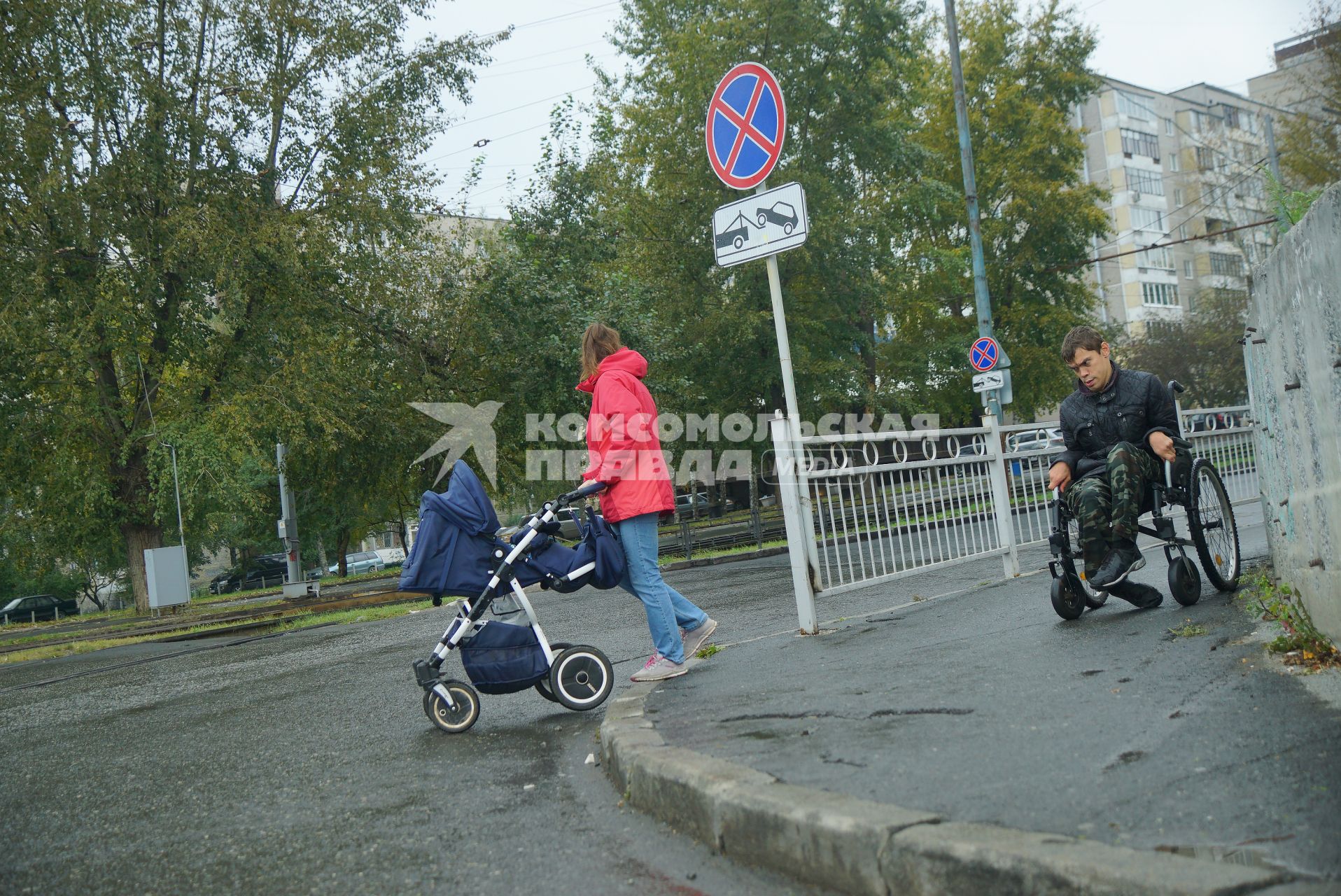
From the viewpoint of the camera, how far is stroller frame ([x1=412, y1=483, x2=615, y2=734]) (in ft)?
19.6

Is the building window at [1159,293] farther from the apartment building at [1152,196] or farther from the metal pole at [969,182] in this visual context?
the metal pole at [969,182]

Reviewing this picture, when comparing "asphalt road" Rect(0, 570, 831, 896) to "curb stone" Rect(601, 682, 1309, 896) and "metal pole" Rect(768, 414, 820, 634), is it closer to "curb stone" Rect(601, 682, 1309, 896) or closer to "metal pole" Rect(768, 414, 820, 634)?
"curb stone" Rect(601, 682, 1309, 896)

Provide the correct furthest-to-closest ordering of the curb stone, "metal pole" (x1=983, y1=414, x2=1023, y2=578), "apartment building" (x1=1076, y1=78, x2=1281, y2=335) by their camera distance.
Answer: "apartment building" (x1=1076, y1=78, x2=1281, y2=335)
"metal pole" (x1=983, y1=414, x2=1023, y2=578)
the curb stone

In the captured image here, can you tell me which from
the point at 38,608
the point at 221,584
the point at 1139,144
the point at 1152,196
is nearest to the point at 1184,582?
the point at 221,584

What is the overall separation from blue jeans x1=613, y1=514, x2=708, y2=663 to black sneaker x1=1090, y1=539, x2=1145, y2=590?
243 centimetres

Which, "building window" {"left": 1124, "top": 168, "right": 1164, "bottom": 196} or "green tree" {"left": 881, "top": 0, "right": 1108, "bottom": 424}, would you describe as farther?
"building window" {"left": 1124, "top": 168, "right": 1164, "bottom": 196}

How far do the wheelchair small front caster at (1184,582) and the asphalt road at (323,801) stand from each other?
3412 millimetres

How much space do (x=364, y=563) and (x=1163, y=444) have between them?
70.4m

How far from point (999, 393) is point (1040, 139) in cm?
1695

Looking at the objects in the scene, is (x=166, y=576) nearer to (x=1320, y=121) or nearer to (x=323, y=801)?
(x=323, y=801)

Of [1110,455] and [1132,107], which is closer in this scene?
[1110,455]

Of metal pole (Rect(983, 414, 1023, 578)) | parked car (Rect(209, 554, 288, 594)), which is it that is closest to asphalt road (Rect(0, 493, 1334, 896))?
metal pole (Rect(983, 414, 1023, 578))

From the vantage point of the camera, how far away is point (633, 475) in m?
6.36

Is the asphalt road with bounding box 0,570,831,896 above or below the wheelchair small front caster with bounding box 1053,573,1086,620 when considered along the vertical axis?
below
